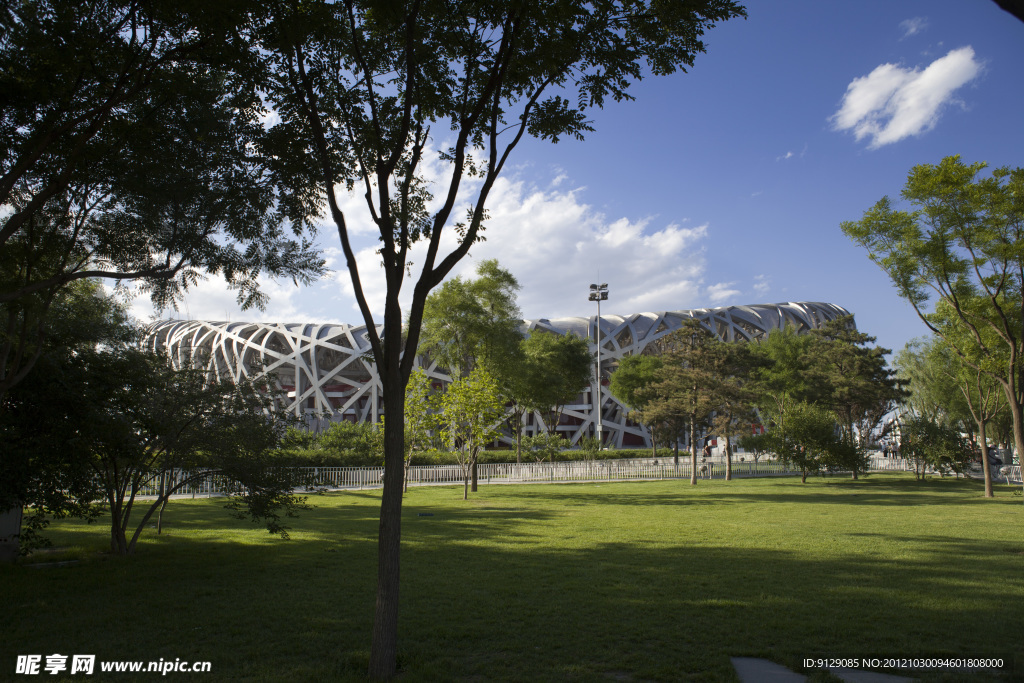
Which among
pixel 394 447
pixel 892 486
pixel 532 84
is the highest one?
pixel 532 84

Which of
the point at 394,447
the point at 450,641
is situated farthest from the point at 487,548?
the point at 394,447

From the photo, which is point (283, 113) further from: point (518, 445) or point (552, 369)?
point (552, 369)

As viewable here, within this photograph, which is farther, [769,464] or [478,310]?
[769,464]

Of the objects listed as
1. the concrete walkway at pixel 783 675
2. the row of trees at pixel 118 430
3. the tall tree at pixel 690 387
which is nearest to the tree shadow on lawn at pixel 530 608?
the concrete walkway at pixel 783 675

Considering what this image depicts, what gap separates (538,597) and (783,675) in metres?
3.01

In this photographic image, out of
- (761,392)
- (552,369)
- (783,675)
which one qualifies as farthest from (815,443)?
A: (783,675)

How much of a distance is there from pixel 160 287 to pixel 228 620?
5.28m

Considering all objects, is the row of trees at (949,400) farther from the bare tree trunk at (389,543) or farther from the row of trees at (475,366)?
the bare tree trunk at (389,543)

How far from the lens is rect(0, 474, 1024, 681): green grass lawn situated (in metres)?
4.82

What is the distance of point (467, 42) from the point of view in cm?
587

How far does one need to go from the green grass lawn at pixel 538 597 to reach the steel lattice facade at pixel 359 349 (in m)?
36.8

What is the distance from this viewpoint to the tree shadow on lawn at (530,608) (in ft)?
15.7

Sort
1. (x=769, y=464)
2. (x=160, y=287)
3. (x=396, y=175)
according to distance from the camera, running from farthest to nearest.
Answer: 1. (x=769, y=464)
2. (x=160, y=287)
3. (x=396, y=175)

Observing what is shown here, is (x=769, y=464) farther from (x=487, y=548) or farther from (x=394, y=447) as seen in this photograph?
(x=394, y=447)
